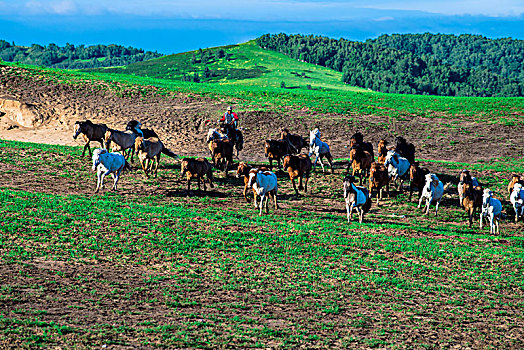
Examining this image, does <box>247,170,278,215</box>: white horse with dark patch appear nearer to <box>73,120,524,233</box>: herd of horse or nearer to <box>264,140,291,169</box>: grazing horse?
<box>73,120,524,233</box>: herd of horse

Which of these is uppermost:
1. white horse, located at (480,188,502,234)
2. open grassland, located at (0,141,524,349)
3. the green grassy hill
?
the green grassy hill

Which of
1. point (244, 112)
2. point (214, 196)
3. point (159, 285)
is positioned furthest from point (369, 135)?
point (159, 285)

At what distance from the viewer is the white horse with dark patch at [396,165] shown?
27688 millimetres

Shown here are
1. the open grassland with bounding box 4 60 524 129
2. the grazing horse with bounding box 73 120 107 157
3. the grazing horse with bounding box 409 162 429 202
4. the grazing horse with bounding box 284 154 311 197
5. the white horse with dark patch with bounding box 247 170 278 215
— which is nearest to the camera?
the white horse with dark patch with bounding box 247 170 278 215

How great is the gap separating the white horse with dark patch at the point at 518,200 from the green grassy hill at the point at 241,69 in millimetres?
74472

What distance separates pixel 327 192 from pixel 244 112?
2279cm

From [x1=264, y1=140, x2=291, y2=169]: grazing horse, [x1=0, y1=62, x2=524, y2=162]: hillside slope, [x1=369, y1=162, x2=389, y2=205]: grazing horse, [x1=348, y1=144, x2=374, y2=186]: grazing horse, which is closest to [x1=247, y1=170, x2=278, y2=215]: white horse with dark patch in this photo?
[x1=369, y1=162, x2=389, y2=205]: grazing horse

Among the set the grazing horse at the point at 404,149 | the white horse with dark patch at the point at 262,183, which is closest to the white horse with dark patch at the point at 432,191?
the grazing horse at the point at 404,149

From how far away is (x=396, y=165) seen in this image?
27.9 meters

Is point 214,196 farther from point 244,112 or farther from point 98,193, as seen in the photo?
point 244,112

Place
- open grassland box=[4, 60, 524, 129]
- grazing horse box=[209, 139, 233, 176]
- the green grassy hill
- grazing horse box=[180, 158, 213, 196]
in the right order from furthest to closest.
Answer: the green grassy hill, open grassland box=[4, 60, 524, 129], grazing horse box=[209, 139, 233, 176], grazing horse box=[180, 158, 213, 196]

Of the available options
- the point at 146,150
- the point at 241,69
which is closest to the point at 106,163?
the point at 146,150

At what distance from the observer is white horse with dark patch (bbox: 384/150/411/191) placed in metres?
27.7

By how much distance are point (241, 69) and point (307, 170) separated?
91819 mm
